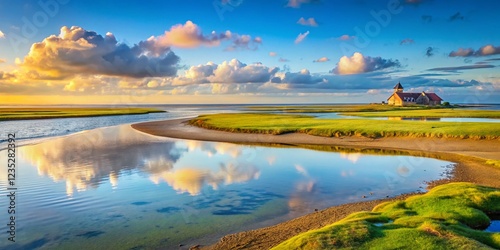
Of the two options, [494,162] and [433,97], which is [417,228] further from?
[433,97]

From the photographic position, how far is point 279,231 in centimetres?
1405

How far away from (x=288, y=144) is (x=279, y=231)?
32621 millimetres

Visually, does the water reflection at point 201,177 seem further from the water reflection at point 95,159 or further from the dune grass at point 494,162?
the dune grass at point 494,162

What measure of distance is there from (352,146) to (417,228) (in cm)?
3211

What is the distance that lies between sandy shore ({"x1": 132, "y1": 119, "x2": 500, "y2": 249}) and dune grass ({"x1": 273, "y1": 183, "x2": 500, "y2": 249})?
1974 mm

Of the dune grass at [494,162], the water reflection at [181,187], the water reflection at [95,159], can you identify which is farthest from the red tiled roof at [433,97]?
the water reflection at [95,159]

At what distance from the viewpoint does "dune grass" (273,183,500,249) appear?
10.4m

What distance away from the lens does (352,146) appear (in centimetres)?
4281

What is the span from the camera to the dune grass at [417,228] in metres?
10.4

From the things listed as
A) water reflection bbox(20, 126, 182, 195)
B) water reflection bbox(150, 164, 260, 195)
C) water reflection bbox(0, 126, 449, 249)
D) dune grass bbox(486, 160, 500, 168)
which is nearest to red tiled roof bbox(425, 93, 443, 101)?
water reflection bbox(0, 126, 449, 249)

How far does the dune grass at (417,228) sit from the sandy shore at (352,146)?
77.7 inches

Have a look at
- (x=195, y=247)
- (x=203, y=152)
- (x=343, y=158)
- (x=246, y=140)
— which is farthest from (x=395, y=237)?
(x=246, y=140)

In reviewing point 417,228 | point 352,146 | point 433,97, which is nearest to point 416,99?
point 433,97

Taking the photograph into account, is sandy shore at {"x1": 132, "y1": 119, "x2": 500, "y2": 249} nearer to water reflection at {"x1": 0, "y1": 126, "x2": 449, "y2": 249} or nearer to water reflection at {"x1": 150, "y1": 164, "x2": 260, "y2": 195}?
water reflection at {"x1": 0, "y1": 126, "x2": 449, "y2": 249}
